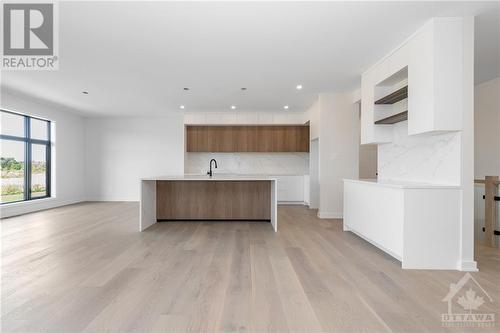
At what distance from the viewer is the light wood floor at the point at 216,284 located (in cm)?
172

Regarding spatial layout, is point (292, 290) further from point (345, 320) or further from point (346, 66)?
point (346, 66)

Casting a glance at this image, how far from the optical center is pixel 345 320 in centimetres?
174

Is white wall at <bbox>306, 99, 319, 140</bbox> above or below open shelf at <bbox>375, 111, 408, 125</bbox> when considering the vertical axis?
above

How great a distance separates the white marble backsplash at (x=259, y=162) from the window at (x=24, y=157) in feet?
11.8

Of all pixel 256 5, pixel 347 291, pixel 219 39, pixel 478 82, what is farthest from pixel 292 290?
pixel 478 82

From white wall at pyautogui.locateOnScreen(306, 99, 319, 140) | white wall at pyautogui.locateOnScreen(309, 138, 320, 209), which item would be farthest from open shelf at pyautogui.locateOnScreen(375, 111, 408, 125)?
white wall at pyautogui.locateOnScreen(309, 138, 320, 209)

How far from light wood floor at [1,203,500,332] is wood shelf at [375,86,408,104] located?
2022 mm

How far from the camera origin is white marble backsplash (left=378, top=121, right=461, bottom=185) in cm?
270

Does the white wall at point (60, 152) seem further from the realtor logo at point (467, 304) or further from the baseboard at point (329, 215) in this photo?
the realtor logo at point (467, 304)

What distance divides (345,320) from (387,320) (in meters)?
0.29

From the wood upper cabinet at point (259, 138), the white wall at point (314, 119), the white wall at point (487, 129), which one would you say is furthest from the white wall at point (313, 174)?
the white wall at point (487, 129)

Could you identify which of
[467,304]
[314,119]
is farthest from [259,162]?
[467,304]

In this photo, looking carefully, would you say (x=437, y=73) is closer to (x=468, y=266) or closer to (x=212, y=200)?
(x=468, y=266)

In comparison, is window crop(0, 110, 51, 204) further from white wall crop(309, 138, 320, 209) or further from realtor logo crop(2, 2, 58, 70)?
white wall crop(309, 138, 320, 209)
